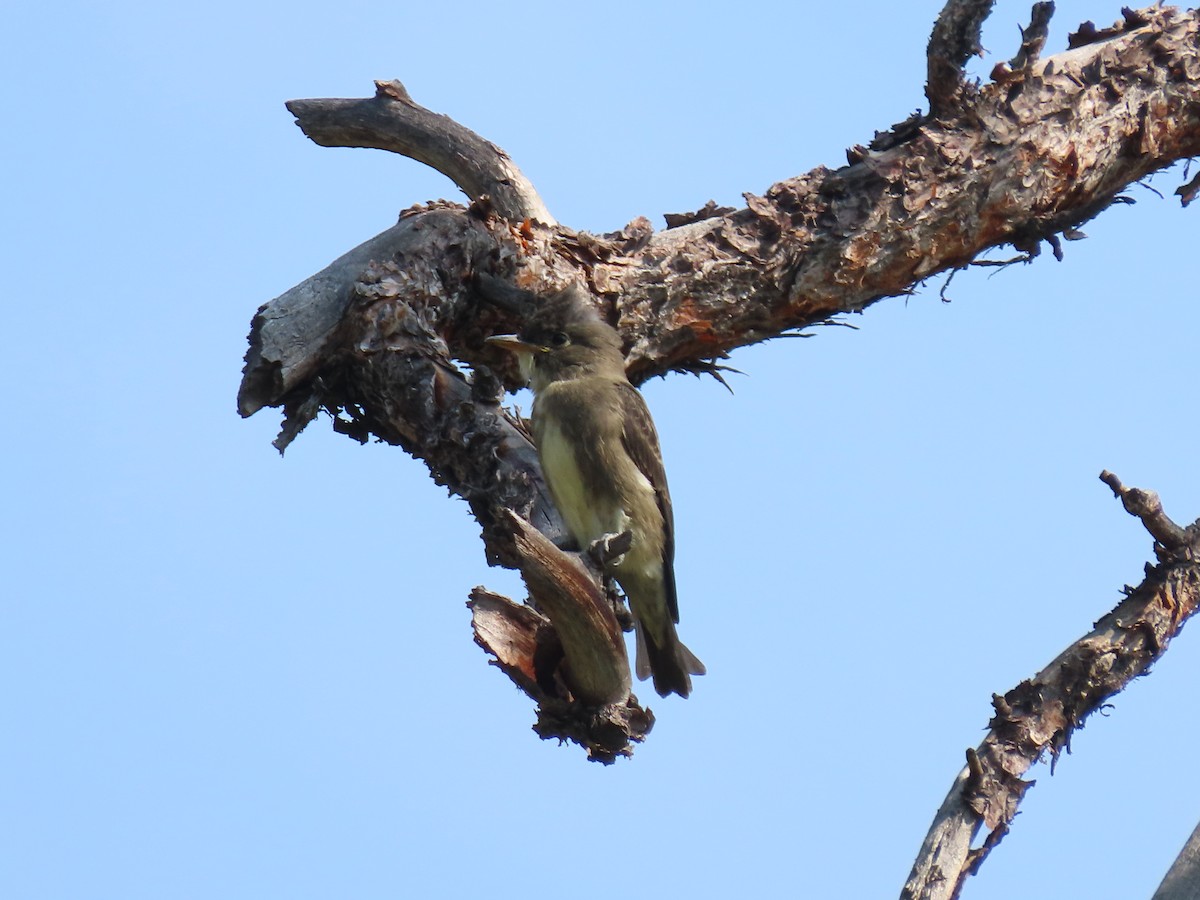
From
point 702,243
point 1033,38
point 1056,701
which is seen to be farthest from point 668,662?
point 1033,38

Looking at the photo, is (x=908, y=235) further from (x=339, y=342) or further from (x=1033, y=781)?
(x=1033, y=781)

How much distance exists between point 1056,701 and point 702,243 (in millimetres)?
3054

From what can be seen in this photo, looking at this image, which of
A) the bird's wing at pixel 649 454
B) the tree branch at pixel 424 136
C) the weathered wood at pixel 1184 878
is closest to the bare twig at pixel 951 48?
the tree branch at pixel 424 136

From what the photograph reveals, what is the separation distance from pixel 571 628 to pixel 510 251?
8.31 feet

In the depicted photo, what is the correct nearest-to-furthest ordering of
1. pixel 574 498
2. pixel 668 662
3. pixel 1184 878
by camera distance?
pixel 1184 878
pixel 574 498
pixel 668 662

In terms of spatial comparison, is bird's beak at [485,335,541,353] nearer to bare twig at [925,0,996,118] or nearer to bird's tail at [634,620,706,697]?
bird's tail at [634,620,706,697]

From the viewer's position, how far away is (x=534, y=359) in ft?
21.6

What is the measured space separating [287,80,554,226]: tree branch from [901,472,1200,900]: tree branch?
134 inches

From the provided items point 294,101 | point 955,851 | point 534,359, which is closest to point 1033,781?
point 955,851

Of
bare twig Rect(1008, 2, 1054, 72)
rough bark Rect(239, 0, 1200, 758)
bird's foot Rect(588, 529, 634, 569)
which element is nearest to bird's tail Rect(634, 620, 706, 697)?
rough bark Rect(239, 0, 1200, 758)

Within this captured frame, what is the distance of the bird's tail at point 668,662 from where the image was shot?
6.28 meters

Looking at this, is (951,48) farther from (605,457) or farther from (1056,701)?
(1056,701)

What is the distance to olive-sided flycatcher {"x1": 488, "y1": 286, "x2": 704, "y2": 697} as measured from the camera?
6113 millimetres

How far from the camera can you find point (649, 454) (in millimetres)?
6398
